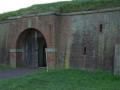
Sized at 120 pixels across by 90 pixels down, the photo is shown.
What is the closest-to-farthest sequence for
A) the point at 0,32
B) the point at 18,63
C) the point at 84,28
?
the point at 84,28 → the point at 18,63 → the point at 0,32

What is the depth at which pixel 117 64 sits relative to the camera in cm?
1020

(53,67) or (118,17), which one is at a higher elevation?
(118,17)

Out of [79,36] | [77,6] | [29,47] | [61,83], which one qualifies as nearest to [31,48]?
[29,47]

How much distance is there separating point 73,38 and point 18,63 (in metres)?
4.62

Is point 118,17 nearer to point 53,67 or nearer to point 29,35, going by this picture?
point 53,67

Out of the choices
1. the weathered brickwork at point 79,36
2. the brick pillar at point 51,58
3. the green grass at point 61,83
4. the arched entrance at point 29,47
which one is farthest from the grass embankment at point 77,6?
the green grass at point 61,83

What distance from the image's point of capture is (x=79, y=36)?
40.4 ft

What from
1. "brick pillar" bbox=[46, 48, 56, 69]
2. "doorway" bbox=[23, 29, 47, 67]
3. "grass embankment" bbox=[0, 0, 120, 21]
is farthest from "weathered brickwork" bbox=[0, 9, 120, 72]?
"doorway" bbox=[23, 29, 47, 67]

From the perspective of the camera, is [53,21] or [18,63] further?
[18,63]

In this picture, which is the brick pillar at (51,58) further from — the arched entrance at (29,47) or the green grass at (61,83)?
the green grass at (61,83)

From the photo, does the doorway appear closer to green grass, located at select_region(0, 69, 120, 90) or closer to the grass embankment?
the grass embankment

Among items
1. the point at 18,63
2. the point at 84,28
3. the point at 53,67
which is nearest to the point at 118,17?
the point at 84,28

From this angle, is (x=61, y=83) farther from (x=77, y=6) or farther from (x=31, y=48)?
(x=31, y=48)

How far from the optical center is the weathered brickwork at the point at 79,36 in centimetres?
1128
